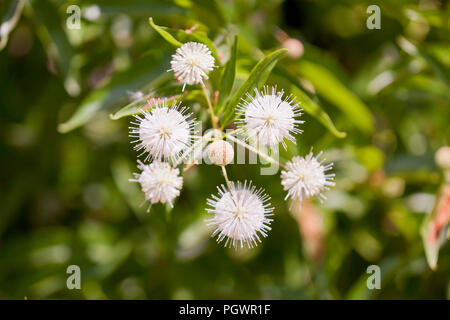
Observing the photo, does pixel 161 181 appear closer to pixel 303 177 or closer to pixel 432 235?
pixel 303 177

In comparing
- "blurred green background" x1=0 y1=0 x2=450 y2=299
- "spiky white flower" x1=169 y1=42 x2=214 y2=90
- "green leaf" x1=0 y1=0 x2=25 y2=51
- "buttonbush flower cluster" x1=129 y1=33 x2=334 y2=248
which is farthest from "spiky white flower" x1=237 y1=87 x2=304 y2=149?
"green leaf" x1=0 y1=0 x2=25 y2=51

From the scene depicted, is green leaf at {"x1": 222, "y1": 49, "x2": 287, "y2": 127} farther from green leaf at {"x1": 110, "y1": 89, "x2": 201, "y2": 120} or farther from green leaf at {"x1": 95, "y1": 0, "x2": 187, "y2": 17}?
green leaf at {"x1": 95, "y1": 0, "x2": 187, "y2": 17}

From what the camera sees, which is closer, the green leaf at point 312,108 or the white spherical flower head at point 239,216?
the white spherical flower head at point 239,216

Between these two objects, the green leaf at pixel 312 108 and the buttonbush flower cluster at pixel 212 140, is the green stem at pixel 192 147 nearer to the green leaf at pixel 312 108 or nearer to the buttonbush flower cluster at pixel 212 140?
the buttonbush flower cluster at pixel 212 140

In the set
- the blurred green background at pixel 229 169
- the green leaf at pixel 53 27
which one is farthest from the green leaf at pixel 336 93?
the green leaf at pixel 53 27
